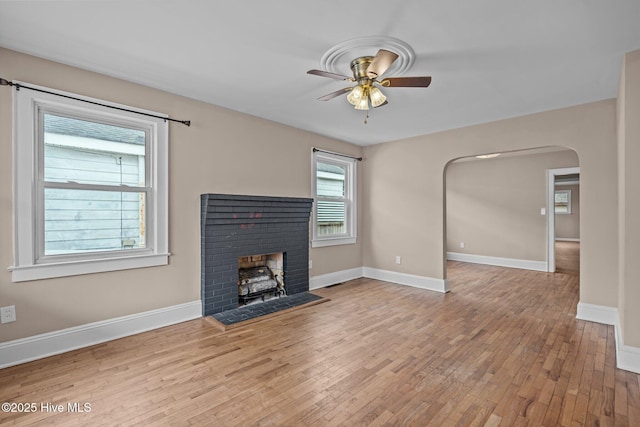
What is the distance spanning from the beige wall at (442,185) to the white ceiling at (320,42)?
0.39 m

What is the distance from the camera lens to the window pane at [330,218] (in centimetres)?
507

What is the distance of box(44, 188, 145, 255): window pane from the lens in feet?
8.64

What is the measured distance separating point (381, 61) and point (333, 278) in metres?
3.69

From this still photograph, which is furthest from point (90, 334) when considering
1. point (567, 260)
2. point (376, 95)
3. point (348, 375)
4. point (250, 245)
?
point (567, 260)

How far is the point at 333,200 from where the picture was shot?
5.27 meters

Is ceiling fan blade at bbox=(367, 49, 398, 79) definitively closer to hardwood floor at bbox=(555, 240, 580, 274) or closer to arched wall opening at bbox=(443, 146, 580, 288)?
arched wall opening at bbox=(443, 146, 580, 288)

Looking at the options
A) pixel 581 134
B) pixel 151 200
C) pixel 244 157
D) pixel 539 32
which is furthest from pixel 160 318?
pixel 581 134

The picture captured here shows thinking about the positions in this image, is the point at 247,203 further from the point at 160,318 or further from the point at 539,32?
the point at 539,32

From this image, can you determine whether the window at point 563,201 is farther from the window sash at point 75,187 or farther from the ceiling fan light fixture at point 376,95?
the window sash at point 75,187

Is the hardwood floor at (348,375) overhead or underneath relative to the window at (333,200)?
underneath

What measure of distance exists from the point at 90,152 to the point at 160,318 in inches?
69.8

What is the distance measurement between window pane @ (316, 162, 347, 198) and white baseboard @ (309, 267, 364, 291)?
1342 mm

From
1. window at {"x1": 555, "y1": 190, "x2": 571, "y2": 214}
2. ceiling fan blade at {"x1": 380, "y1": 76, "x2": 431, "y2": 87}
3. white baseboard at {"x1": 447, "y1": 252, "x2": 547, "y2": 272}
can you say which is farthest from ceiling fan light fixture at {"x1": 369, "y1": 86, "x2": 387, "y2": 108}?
window at {"x1": 555, "y1": 190, "x2": 571, "y2": 214}

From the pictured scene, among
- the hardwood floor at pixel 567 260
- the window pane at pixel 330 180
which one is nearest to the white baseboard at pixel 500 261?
the hardwood floor at pixel 567 260
